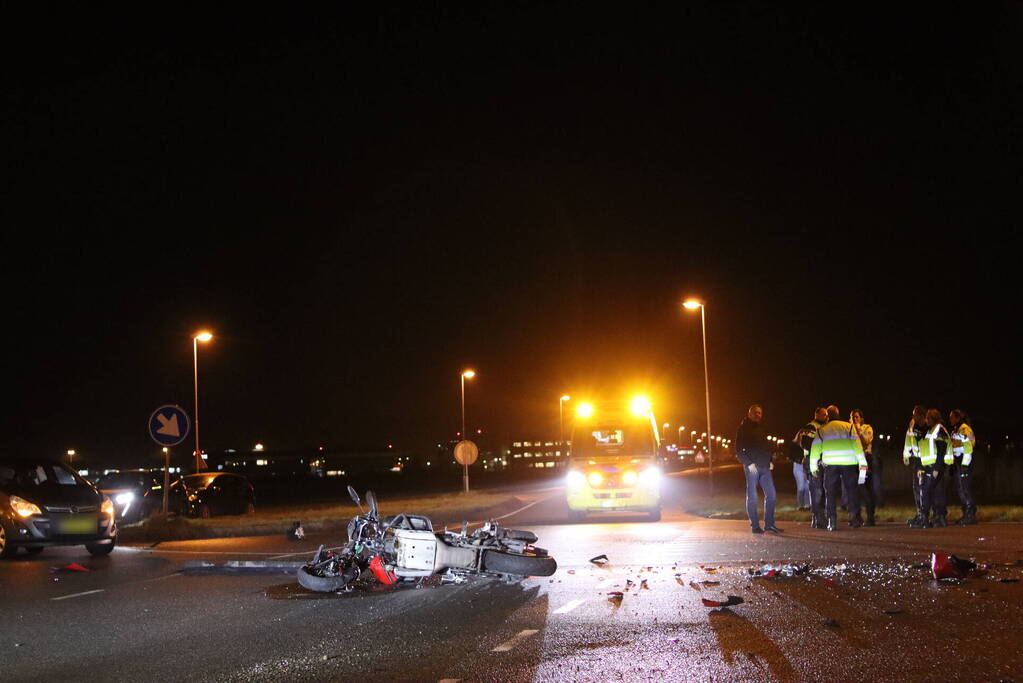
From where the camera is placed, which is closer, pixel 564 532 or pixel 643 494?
pixel 564 532

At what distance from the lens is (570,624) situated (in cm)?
817

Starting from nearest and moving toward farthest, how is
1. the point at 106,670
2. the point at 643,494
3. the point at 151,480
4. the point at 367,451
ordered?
the point at 106,670 → the point at 643,494 → the point at 151,480 → the point at 367,451

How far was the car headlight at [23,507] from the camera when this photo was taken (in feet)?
49.5

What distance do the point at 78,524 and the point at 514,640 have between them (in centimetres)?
1006

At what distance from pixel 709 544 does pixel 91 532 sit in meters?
8.99

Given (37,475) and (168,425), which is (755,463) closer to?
(37,475)

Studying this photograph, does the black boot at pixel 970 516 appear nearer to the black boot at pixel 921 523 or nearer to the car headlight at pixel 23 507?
the black boot at pixel 921 523

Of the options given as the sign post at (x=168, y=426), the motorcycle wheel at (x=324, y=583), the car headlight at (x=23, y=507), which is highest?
the sign post at (x=168, y=426)

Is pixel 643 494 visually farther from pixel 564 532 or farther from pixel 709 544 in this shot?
pixel 709 544

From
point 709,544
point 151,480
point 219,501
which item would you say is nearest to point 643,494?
point 709,544

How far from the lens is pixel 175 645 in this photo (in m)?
7.91

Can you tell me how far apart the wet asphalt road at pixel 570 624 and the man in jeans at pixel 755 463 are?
2353 mm

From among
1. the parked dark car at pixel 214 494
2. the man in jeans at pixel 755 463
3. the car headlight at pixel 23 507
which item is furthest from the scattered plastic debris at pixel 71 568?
the parked dark car at pixel 214 494

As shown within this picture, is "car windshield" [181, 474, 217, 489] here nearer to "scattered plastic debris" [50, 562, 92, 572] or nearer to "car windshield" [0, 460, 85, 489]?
"car windshield" [0, 460, 85, 489]
